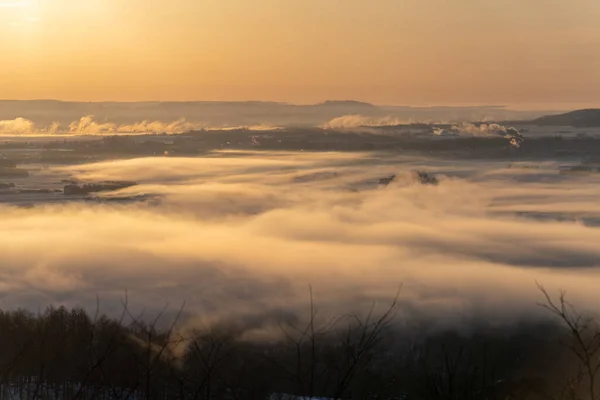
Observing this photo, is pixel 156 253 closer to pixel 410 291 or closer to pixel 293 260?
pixel 293 260

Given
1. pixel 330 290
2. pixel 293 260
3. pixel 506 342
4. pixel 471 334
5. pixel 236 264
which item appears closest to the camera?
pixel 506 342

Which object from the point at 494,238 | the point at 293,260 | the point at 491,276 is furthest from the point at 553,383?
the point at 494,238

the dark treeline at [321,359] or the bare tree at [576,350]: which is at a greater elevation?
the bare tree at [576,350]

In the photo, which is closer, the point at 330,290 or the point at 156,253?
the point at 330,290

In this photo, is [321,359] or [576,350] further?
[321,359]

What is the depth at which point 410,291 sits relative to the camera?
141750 mm

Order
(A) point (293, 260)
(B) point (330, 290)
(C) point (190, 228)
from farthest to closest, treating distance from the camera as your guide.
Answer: (C) point (190, 228) → (A) point (293, 260) → (B) point (330, 290)

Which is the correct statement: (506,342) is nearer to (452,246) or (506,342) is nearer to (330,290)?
(330,290)

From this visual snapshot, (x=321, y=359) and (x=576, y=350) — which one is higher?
(x=576, y=350)

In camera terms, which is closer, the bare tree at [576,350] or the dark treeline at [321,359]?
the bare tree at [576,350]

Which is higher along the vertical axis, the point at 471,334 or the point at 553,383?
the point at 553,383

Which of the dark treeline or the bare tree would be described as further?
the dark treeline

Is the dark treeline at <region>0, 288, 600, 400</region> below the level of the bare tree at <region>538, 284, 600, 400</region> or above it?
below

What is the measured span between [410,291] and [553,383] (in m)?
83.9
